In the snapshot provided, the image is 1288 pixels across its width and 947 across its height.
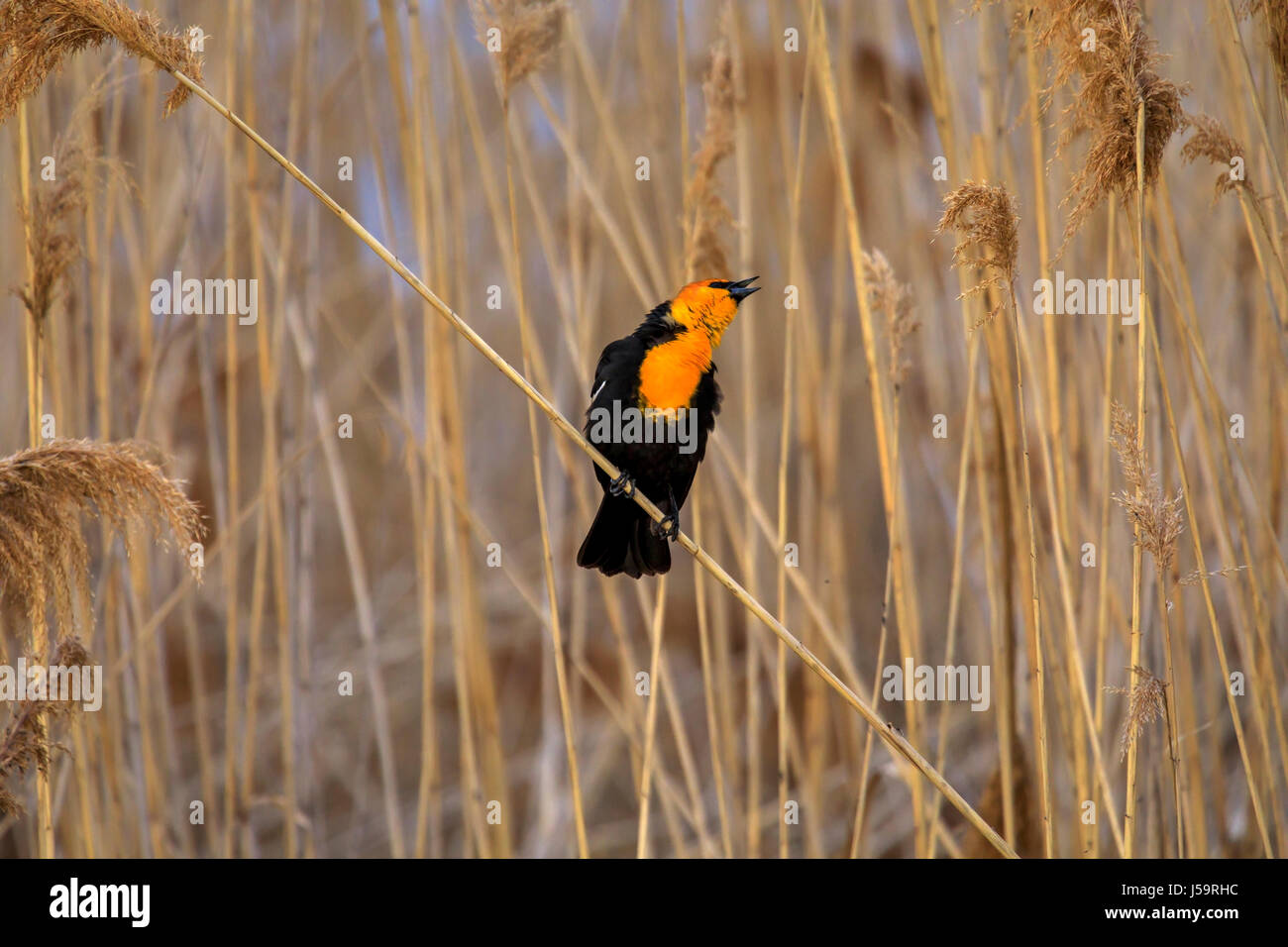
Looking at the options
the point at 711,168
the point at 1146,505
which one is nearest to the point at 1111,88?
the point at 1146,505

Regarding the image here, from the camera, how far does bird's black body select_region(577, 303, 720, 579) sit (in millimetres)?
2260

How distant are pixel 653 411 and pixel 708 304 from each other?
27 cm

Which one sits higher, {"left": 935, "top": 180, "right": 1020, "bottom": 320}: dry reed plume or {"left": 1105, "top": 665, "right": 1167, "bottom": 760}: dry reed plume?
{"left": 935, "top": 180, "right": 1020, "bottom": 320}: dry reed plume

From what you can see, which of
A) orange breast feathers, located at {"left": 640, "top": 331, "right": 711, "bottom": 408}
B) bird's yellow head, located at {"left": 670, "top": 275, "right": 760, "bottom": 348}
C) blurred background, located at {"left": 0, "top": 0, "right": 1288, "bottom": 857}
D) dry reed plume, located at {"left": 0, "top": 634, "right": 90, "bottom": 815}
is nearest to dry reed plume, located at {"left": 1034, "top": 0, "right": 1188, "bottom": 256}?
blurred background, located at {"left": 0, "top": 0, "right": 1288, "bottom": 857}

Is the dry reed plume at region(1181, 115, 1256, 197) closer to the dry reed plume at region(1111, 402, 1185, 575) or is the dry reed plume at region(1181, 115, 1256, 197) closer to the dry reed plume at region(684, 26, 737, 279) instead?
the dry reed plume at region(1111, 402, 1185, 575)

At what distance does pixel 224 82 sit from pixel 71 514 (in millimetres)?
1280

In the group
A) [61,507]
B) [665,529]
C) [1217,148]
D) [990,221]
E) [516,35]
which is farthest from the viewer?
[665,529]

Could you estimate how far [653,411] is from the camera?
229cm

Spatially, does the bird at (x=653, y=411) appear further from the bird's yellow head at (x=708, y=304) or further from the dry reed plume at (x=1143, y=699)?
the dry reed plume at (x=1143, y=699)

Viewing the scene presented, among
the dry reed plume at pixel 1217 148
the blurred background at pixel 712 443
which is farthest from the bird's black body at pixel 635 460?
the dry reed plume at pixel 1217 148

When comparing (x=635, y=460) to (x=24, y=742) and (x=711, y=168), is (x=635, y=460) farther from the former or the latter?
(x=24, y=742)

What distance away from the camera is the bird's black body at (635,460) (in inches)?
89.0

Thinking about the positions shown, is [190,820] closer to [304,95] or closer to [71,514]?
[71,514]

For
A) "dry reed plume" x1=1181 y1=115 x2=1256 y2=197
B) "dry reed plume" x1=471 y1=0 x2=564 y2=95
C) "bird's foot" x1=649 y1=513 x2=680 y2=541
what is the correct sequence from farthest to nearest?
1. "bird's foot" x1=649 y1=513 x2=680 y2=541
2. "dry reed plume" x1=471 y1=0 x2=564 y2=95
3. "dry reed plume" x1=1181 y1=115 x2=1256 y2=197
